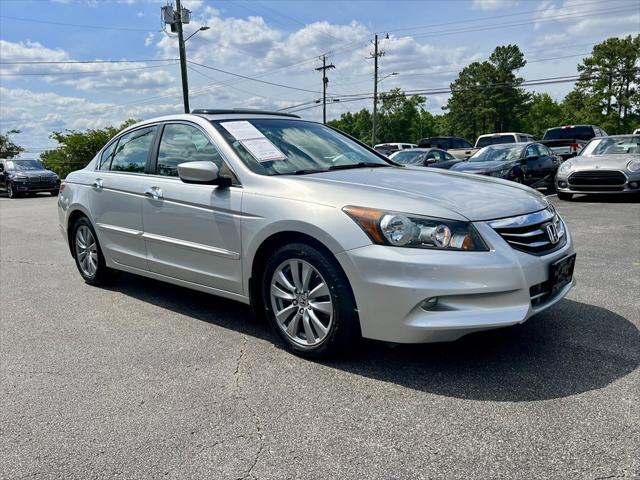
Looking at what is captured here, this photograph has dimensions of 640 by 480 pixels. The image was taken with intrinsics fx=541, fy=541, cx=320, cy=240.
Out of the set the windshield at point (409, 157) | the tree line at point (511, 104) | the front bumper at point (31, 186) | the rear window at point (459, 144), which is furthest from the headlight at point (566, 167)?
the tree line at point (511, 104)

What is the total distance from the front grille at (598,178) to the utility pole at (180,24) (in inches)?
736

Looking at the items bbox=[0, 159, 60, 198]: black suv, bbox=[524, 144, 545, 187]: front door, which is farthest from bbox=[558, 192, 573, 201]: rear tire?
bbox=[0, 159, 60, 198]: black suv

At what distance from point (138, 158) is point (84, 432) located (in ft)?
9.02

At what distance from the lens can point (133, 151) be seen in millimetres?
4934

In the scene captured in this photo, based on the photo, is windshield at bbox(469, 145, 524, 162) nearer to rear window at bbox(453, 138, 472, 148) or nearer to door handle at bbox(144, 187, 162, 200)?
door handle at bbox(144, 187, 162, 200)

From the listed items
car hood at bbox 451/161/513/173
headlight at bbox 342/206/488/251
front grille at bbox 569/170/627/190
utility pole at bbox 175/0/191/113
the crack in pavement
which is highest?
utility pole at bbox 175/0/191/113

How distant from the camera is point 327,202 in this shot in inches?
129

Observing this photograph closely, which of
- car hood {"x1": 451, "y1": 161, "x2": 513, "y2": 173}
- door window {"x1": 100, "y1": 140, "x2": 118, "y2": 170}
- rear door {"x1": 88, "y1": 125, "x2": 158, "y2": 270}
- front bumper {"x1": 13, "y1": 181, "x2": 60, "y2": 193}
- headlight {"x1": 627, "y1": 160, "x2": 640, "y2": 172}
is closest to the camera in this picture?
rear door {"x1": 88, "y1": 125, "x2": 158, "y2": 270}

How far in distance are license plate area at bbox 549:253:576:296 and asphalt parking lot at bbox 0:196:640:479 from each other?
16.6 inches

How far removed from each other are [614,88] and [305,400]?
7484 cm

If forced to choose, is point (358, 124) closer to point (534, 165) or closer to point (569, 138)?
point (569, 138)

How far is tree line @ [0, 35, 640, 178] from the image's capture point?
48844 millimetres

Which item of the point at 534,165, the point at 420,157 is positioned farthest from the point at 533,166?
the point at 420,157

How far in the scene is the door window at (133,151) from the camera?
15.6ft
